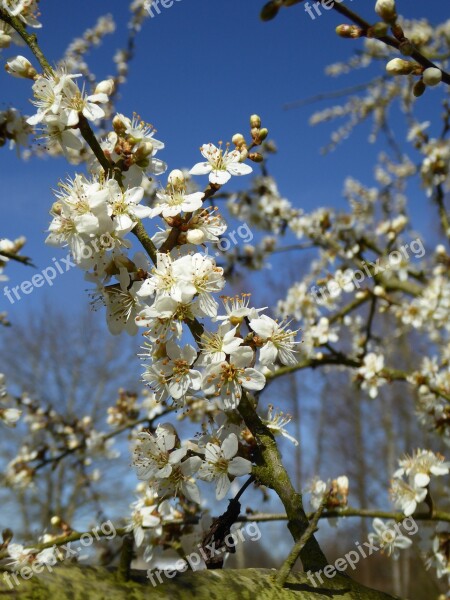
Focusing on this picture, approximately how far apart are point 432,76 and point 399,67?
102 mm

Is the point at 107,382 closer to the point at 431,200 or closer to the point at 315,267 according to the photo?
the point at 315,267

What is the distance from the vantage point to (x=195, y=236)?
132 centimetres

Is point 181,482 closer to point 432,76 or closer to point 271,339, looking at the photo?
point 271,339

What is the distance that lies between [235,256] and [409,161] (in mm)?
2647

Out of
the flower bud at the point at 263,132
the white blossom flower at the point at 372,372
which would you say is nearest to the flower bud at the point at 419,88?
the flower bud at the point at 263,132

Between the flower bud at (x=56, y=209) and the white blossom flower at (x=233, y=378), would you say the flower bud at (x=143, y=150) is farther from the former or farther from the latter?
the white blossom flower at (x=233, y=378)

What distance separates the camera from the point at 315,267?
5703 millimetres

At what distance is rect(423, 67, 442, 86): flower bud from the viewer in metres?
1.34

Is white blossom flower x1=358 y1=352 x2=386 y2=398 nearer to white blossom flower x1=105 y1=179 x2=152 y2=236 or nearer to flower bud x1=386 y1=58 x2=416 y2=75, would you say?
flower bud x1=386 y1=58 x2=416 y2=75

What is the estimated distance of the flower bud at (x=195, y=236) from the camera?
1.32 m

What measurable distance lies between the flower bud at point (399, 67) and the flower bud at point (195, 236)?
2.18 ft

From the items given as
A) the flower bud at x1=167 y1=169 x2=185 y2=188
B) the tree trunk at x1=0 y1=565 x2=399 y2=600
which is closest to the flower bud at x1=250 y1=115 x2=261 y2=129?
the flower bud at x1=167 y1=169 x2=185 y2=188

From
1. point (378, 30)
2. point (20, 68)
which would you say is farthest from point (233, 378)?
point (20, 68)

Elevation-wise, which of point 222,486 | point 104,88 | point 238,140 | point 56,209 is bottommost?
point 222,486
